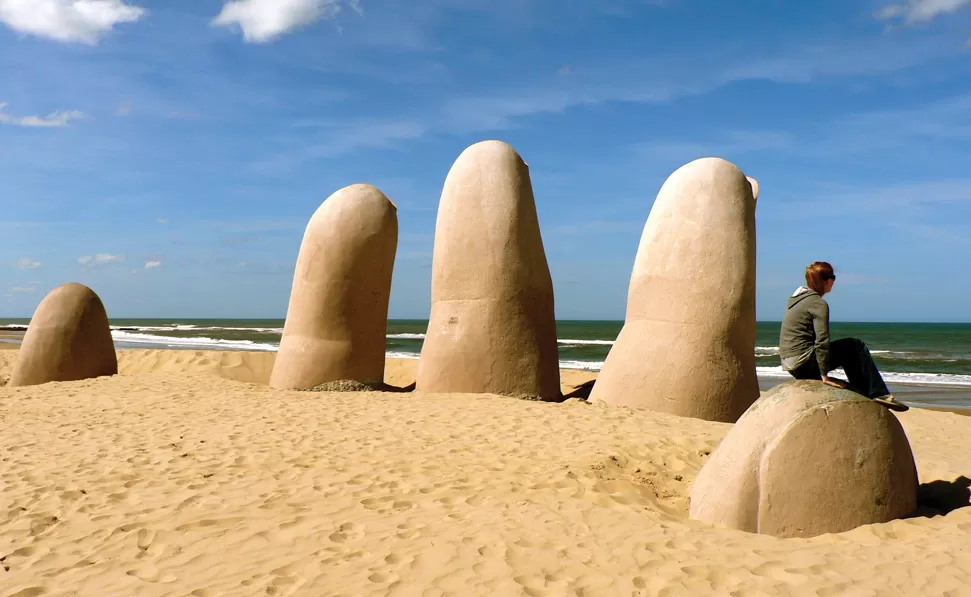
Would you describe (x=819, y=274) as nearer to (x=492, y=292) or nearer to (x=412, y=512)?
(x=412, y=512)

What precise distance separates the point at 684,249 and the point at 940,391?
11.7 metres

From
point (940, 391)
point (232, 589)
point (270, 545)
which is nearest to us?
point (232, 589)

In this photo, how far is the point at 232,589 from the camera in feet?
10.6

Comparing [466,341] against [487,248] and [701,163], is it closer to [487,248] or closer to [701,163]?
[487,248]

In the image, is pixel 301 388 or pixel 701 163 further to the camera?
pixel 301 388

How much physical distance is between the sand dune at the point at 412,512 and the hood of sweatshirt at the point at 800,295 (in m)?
1.25

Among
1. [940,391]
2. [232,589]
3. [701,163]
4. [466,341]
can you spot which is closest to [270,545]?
[232,589]

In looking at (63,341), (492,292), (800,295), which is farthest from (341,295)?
(800,295)

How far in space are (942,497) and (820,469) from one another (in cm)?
115

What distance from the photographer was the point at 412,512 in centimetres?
429

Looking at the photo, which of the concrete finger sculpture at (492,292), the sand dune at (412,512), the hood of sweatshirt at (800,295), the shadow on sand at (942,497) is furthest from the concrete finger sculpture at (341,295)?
the shadow on sand at (942,497)

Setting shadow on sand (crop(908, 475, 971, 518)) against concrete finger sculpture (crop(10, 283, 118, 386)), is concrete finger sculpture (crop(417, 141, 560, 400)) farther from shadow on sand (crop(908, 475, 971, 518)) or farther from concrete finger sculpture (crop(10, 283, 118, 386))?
concrete finger sculpture (crop(10, 283, 118, 386))

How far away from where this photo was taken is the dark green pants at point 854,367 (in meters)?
4.03

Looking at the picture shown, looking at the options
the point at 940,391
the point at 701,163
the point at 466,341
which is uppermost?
the point at 701,163
